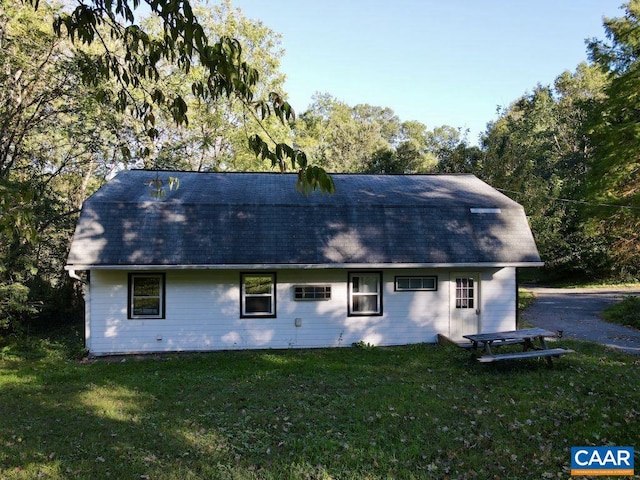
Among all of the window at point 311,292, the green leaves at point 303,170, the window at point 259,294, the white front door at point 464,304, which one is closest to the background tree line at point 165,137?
the green leaves at point 303,170

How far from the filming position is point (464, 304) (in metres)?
13.3

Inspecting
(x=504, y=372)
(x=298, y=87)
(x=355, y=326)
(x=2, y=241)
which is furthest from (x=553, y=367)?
(x=2, y=241)

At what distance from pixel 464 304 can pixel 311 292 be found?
181 inches

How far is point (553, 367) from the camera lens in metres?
9.86

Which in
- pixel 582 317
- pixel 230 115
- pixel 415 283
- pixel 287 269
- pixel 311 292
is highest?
pixel 230 115

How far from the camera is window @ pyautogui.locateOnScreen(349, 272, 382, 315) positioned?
1289 centimetres

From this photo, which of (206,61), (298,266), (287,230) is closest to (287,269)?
(298,266)

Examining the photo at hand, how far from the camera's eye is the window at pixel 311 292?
12.6 metres

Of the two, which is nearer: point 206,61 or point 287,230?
point 206,61

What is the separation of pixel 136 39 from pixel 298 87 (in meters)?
1.63

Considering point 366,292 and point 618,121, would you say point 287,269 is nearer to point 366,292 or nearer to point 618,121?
point 366,292

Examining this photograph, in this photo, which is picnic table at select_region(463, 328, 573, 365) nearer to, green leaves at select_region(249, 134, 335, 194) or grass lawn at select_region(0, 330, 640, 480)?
grass lawn at select_region(0, 330, 640, 480)

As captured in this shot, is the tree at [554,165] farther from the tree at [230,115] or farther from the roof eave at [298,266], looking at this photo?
the tree at [230,115]

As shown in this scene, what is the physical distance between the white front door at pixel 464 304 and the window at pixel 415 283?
538 mm
